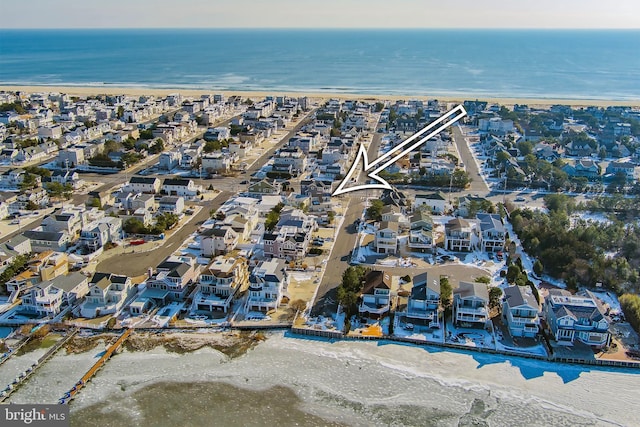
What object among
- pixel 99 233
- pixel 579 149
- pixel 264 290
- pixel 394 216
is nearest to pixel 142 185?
pixel 99 233

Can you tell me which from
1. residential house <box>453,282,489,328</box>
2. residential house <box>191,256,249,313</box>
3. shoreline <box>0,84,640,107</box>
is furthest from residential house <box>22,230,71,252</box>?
shoreline <box>0,84,640,107</box>

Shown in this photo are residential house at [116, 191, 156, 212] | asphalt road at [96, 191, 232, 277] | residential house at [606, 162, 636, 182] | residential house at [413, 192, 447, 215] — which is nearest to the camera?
asphalt road at [96, 191, 232, 277]

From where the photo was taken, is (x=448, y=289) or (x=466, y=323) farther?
(x=448, y=289)

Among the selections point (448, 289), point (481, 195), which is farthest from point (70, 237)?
point (481, 195)

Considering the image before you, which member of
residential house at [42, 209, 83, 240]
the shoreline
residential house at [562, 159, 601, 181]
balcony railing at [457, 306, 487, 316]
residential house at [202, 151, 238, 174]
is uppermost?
the shoreline

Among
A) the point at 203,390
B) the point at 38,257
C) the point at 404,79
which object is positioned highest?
the point at 404,79

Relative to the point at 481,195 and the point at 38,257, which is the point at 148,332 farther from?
the point at 481,195

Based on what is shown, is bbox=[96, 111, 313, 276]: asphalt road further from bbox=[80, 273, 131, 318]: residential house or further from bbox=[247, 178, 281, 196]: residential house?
bbox=[80, 273, 131, 318]: residential house

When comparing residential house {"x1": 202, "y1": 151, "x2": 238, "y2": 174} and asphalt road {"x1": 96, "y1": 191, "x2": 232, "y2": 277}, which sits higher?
residential house {"x1": 202, "y1": 151, "x2": 238, "y2": 174}
